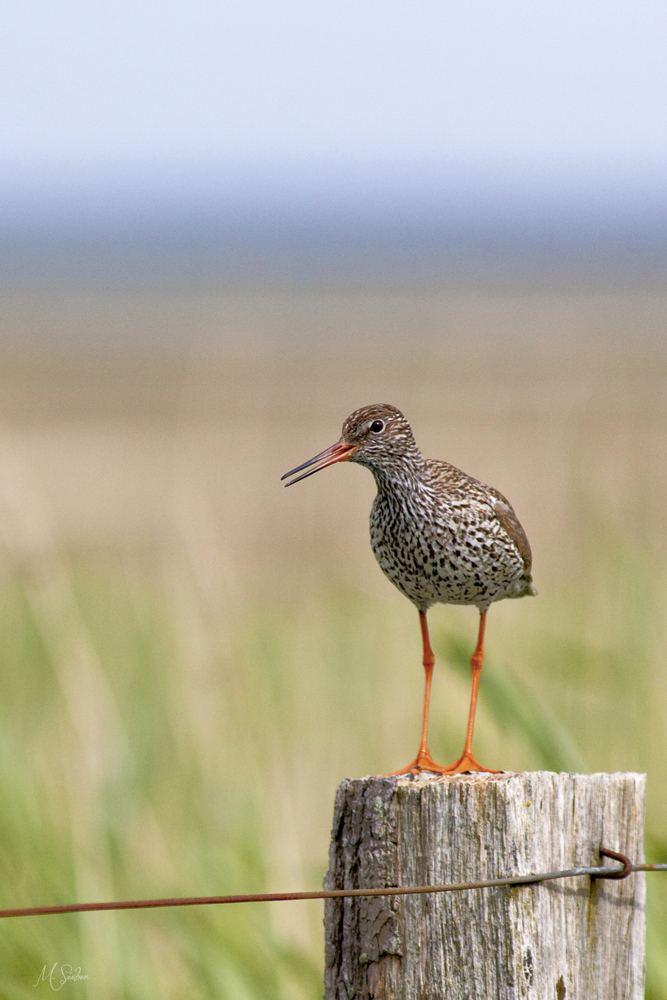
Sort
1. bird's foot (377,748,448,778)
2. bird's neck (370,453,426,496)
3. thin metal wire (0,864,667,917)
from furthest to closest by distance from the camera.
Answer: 1. bird's neck (370,453,426,496)
2. bird's foot (377,748,448,778)
3. thin metal wire (0,864,667,917)

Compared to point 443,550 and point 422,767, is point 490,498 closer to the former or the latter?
point 443,550

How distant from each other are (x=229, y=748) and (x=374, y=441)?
263cm

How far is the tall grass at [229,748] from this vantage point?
4.12 meters

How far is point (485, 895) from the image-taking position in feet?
8.57

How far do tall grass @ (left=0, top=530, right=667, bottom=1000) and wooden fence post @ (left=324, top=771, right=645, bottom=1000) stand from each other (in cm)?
93

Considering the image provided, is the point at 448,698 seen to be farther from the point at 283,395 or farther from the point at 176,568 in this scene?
the point at 283,395

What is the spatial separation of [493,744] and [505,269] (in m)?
142

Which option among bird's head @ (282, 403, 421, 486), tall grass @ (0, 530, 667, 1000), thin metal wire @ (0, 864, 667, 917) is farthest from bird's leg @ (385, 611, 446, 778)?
thin metal wire @ (0, 864, 667, 917)

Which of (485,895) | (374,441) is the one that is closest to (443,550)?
(374,441)

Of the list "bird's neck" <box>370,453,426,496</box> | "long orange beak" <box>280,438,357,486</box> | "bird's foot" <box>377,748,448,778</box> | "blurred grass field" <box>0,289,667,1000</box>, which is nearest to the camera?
"bird's foot" <box>377,748,448,778</box>

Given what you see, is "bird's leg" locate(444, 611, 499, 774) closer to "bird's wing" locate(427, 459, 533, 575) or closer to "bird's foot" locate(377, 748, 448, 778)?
"bird's foot" locate(377, 748, 448, 778)

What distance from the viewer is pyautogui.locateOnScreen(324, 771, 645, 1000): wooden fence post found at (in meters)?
2.61

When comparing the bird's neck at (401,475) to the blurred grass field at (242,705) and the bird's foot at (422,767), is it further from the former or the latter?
the bird's foot at (422,767)

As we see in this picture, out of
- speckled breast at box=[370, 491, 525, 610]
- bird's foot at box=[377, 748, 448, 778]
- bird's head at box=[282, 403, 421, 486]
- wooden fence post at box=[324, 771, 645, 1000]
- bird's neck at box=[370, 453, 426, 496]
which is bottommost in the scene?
wooden fence post at box=[324, 771, 645, 1000]
